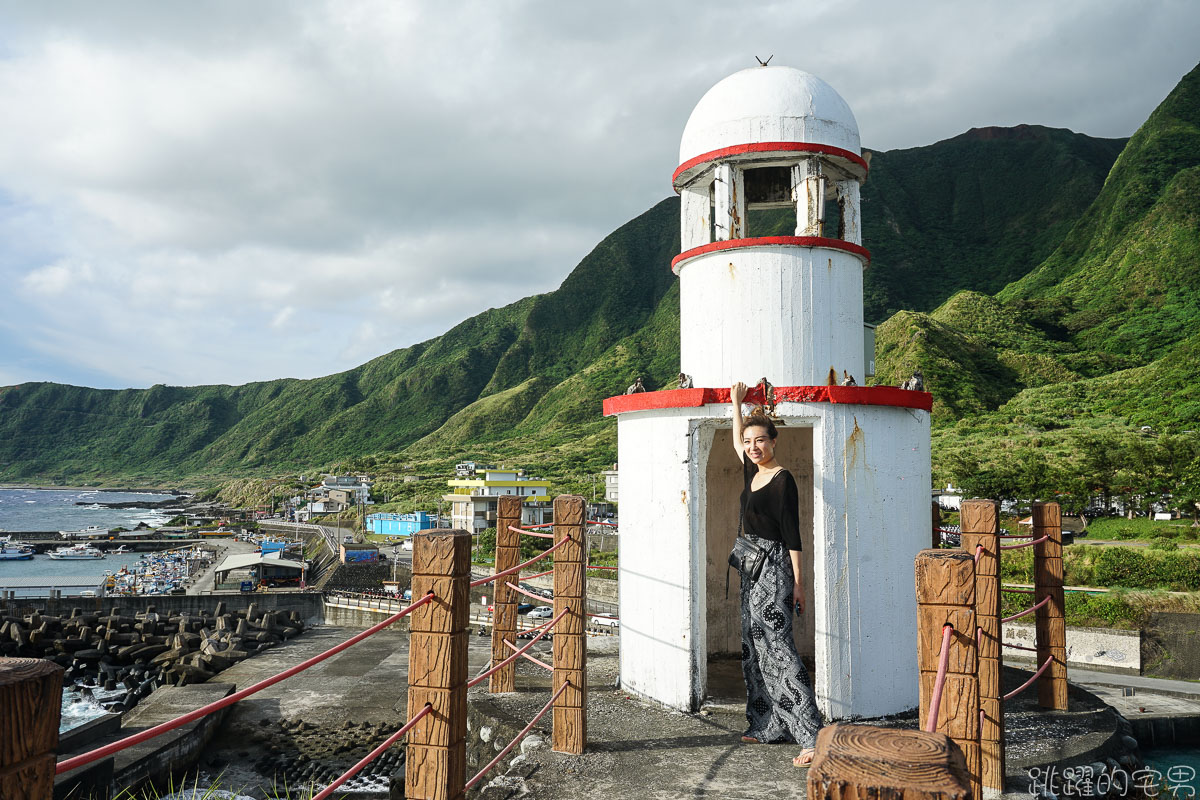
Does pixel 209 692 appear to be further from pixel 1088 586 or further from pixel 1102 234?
pixel 1102 234

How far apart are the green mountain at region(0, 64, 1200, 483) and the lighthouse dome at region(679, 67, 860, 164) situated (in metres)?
37.9

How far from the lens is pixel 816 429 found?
20.8 feet

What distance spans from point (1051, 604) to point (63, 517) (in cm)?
13615

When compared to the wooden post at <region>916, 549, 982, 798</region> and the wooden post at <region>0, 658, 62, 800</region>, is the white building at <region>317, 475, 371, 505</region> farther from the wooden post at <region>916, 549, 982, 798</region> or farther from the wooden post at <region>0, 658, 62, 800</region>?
the wooden post at <region>0, 658, 62, 800</region>

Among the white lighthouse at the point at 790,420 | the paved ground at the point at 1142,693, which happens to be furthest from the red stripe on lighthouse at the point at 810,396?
the paved ground at the point at 1142,693

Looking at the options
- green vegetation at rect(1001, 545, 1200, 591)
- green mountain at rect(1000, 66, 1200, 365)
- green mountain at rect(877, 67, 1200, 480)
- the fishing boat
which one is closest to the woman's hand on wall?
green vegetation at rect(1001, 545, 1200, 591)

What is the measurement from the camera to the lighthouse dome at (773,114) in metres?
7.14

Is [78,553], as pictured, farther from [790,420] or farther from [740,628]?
[790,420]

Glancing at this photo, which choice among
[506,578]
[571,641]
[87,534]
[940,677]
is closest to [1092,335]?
[506,578]

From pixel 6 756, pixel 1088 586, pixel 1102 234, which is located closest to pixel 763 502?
pixel 6 756

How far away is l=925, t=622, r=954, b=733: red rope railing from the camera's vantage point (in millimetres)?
3114

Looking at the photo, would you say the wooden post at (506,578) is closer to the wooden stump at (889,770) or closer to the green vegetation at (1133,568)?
the wooden stump at (889,770)

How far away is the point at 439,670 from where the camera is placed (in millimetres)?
3396

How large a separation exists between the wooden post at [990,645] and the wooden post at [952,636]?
53.4 inches
